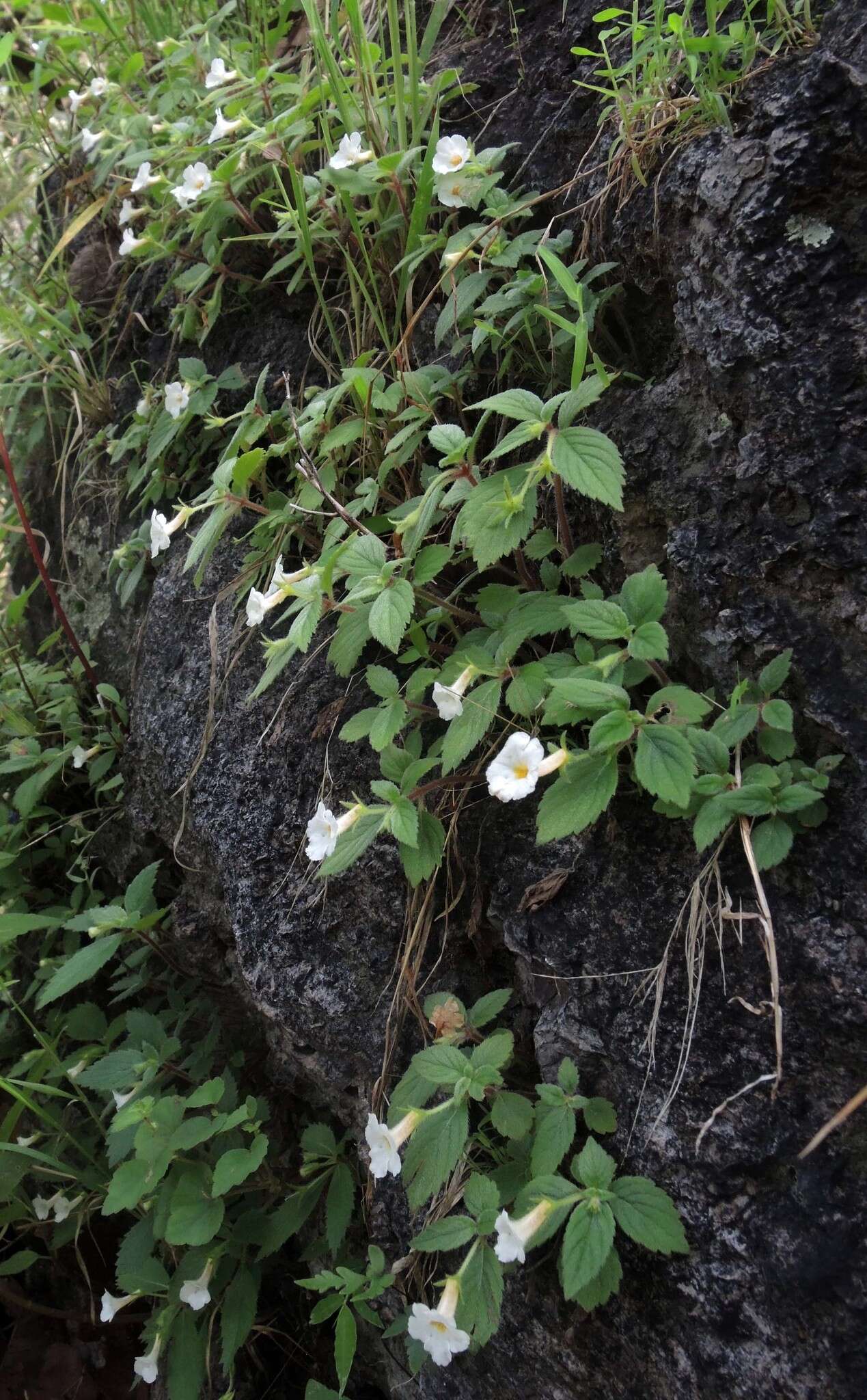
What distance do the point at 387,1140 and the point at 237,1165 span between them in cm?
50

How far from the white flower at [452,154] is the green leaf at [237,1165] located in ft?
6.34

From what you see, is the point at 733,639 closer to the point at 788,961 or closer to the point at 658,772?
the point at 658,772

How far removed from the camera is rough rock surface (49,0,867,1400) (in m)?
1.19

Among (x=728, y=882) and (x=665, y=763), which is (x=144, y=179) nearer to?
(x=665, y=763)

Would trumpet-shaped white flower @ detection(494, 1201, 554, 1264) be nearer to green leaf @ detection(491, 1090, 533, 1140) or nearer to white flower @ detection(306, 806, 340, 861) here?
green leaf @ detection(491, 1090, 533, 1140)

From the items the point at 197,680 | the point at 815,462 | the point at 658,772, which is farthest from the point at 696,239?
the point at 197,680

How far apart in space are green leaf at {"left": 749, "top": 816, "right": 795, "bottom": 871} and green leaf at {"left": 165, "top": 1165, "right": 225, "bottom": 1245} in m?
1.21

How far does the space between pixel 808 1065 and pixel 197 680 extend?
1524 mm

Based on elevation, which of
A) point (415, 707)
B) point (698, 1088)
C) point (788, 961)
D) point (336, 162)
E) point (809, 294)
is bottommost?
point (698, 1088)

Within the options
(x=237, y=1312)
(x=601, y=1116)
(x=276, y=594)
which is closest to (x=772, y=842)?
(x=601, y=1116)

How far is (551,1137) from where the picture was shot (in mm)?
1317

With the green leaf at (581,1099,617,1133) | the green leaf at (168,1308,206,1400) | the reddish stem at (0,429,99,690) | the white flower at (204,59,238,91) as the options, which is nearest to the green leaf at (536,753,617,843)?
the green leaf at (581,1099,617,1133)

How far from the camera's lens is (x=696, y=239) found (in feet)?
4.71

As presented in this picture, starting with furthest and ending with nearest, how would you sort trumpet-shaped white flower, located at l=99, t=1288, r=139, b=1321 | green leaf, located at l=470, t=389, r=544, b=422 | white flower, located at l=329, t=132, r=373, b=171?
white flower, located at l=329, t=132, r=373, b=171, trumpet-shaped white flower, located at l=99, t=1288, r=139, b=1321, green leaf, located at l=470, t=389, r=544, b=422
